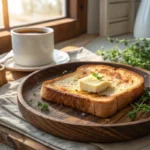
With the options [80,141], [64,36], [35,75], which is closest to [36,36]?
[35,75]

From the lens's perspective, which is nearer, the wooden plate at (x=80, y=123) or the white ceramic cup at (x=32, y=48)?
the wooden plate at (x=80, y=123)

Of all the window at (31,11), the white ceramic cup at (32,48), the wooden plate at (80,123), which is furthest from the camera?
the window at (31,11)

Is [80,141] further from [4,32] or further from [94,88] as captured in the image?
[4,32]

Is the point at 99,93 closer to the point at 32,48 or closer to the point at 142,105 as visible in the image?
the point at 142,105

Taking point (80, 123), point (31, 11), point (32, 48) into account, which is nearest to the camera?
point (80, 123)

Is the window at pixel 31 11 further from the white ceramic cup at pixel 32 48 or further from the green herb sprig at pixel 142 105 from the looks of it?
the green herb sprig at pixel 142 105

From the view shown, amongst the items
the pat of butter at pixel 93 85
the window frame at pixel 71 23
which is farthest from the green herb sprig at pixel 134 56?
the window frame at pixel 71 23

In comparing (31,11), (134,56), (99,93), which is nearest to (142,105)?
(99,93)
